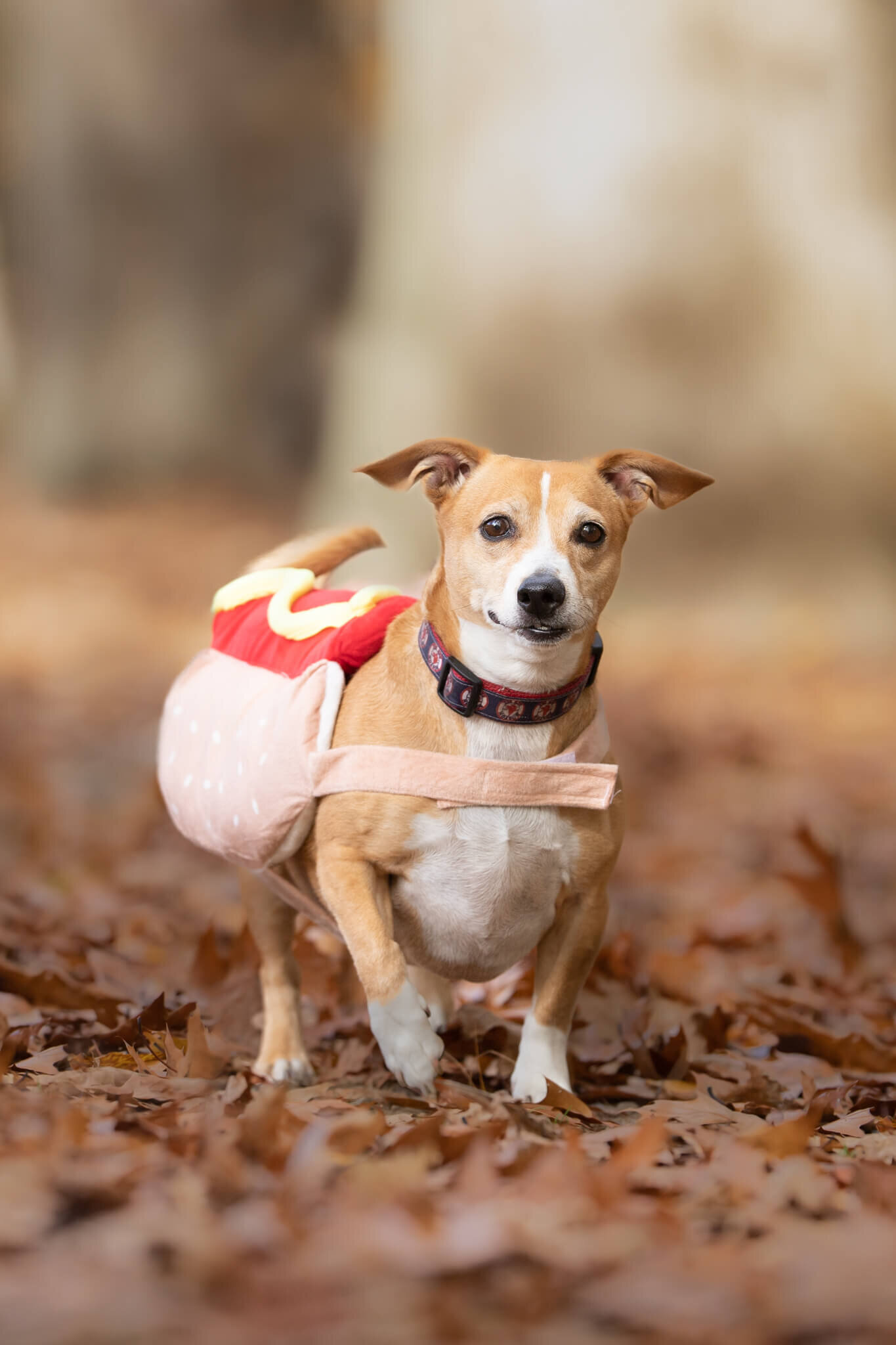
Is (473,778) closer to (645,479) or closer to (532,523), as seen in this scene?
(532,523)

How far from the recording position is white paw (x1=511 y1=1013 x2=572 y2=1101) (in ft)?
8.72

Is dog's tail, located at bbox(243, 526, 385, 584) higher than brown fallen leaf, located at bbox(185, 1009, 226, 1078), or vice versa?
dog's tail, located at bbox(243, 526, 385, 584)

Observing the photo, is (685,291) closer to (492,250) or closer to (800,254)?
(800,254)

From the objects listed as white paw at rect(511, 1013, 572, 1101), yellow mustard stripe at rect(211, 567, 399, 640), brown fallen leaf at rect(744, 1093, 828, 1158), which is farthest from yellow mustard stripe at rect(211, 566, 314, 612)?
brown fallen leaf at rect(744, 1093, 828, 1158)

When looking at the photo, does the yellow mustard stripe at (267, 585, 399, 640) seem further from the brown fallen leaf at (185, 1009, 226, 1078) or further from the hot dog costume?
the brown fallen leaf at (185, 1009, 226, 1078)

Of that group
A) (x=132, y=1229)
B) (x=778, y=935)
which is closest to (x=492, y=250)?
(x=778, y=935)

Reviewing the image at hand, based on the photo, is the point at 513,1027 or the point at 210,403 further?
the point at 210,403

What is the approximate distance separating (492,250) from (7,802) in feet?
17.7

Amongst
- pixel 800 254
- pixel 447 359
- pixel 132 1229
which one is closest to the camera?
pixel 132 1229

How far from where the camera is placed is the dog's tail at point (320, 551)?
3.47 metres

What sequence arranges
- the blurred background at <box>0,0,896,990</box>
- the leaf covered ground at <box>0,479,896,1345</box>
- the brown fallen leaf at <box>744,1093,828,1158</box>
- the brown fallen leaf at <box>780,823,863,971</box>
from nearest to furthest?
1. the leaf covered ground at <box>0,479,896,1345</box>
2. the brown fallen leaf at <box>744,1093,828,1158</box>
3. the brown fallen leaf at <box>780,823,863,971</box>
4. the blurred background at <box>0,0,896,990</box>

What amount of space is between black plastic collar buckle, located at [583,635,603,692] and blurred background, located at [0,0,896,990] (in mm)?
5034

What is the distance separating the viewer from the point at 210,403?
32.6 ft

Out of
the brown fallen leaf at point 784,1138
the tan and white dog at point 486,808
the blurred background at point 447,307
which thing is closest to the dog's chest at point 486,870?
the tan and white dog at point 486,808
